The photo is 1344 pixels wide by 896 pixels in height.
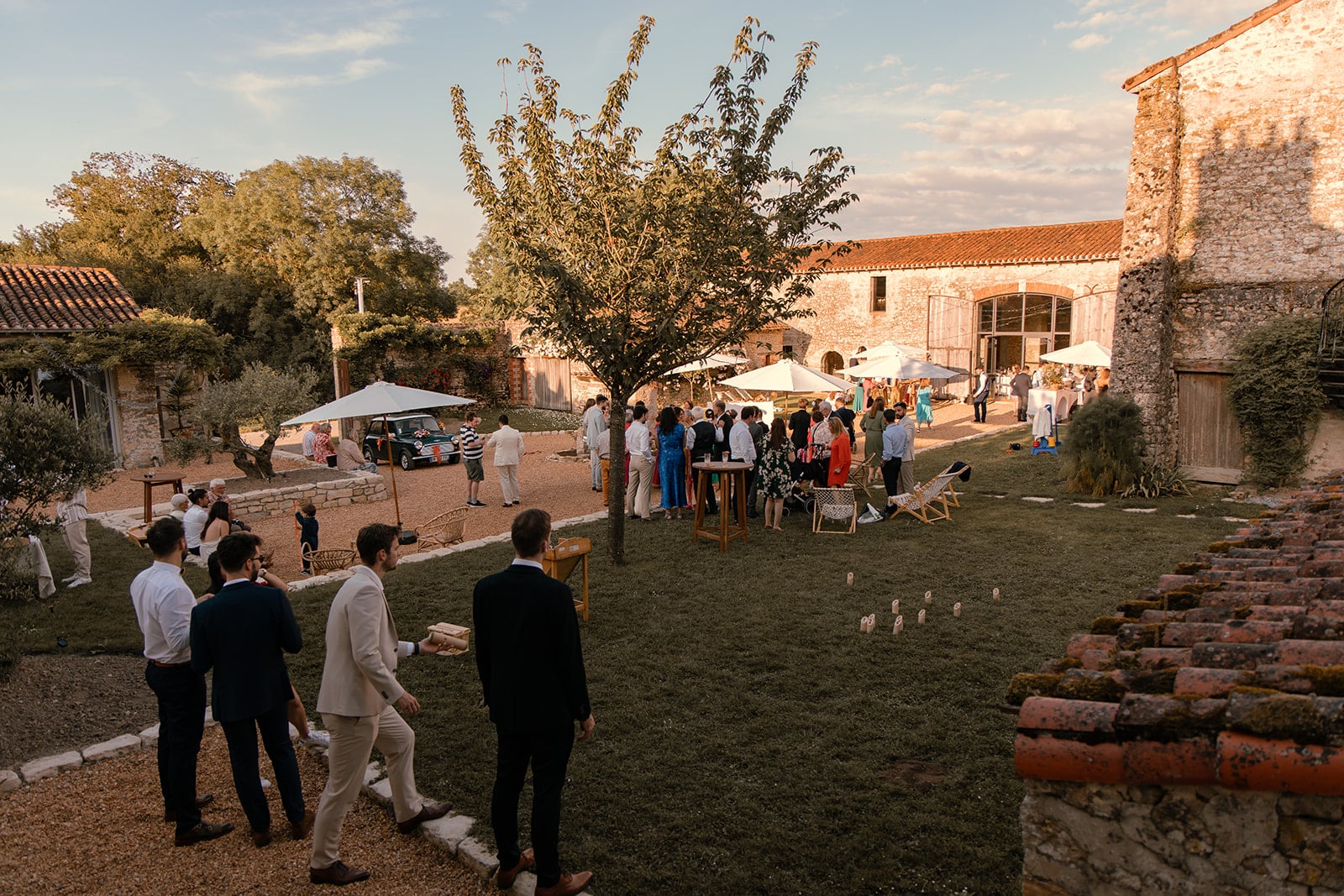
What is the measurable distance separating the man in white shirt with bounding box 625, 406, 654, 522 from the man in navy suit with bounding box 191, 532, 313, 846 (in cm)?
745

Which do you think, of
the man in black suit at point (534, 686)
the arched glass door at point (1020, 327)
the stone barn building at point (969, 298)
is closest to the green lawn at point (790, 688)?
the man in black suit at point (534, 686)

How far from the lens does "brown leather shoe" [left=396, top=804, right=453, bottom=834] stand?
428cm

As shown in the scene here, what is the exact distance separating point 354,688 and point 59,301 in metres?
19.8

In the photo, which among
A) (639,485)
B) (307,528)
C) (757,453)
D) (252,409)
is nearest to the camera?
(307,528)

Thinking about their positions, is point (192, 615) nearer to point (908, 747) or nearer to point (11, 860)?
point (11, 860)

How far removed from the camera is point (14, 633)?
618 centimetres

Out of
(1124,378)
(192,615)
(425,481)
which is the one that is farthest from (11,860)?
(1124,378)

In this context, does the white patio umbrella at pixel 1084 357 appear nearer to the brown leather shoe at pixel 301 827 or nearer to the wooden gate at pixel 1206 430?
the wooden gate at pixel 1206 430

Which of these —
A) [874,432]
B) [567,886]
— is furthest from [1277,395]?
[567,886]

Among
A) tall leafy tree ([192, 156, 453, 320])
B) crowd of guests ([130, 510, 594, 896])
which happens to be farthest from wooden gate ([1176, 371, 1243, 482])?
tall leafy tree ([192, 156, 453, 320])

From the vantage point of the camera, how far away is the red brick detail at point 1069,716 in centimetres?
222

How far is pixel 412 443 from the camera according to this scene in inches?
723

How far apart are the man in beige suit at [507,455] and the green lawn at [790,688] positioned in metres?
3.29

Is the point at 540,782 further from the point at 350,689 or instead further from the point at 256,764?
the point at 256,764
